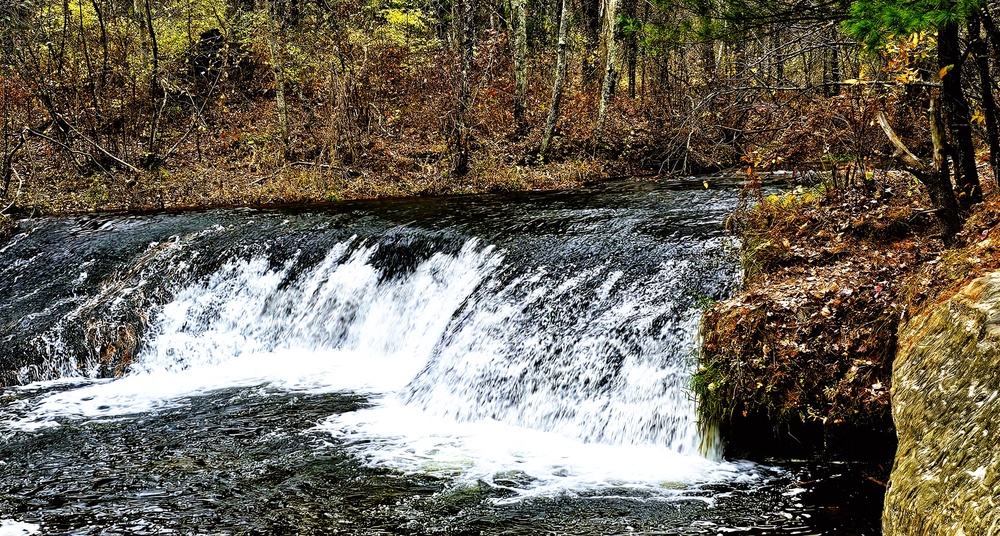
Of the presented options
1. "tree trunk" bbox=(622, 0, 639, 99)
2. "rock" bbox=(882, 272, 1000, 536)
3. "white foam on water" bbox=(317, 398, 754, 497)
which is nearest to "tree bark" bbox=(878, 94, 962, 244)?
"rock" bbox=(882, 272, 1000, 536)

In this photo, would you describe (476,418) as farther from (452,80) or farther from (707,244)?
(452,80)

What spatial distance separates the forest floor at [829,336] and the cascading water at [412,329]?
37cm

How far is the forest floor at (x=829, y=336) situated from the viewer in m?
6.04

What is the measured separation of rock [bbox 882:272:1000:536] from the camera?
324cm

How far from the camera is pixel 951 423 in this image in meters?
3.74

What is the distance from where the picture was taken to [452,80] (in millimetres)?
19641

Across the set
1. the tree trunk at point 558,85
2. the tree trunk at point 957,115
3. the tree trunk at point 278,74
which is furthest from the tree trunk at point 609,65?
the tree trunk at point 957,115

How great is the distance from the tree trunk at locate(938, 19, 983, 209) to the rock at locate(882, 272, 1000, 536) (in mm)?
2461

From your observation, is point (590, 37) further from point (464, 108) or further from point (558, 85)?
point (464, 108)

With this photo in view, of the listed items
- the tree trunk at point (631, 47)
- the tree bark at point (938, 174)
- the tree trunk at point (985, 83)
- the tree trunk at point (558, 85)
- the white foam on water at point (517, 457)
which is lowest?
the white foam on water at point (517, 457)

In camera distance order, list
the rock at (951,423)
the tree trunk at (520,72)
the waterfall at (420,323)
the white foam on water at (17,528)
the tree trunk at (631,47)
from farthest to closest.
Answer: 1. the tree trunk at (631,47)
2. the tree trunk at (520,72)
3. the waterfall at (420,323)
4. the white foam on water at (17,528)
5. the rock at (951,423)

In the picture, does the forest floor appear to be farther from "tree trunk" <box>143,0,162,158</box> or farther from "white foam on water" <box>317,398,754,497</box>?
"tree trunk" <box>143,0,162,158</box>

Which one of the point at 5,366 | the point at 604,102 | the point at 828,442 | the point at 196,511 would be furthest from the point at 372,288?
the point at 604,102

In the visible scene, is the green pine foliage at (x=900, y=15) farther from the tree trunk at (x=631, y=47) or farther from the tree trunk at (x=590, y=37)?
the tree trunk at (x=590, y=37)
